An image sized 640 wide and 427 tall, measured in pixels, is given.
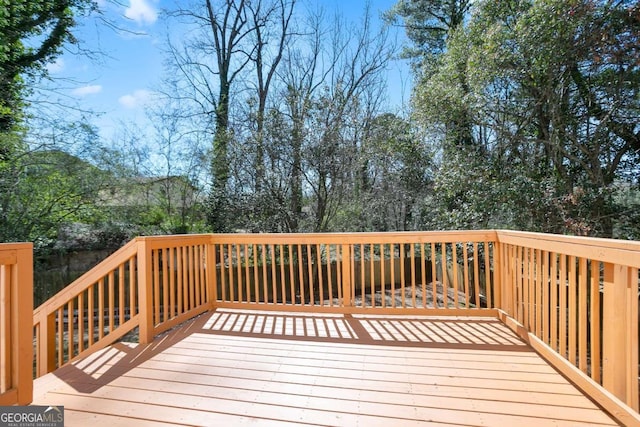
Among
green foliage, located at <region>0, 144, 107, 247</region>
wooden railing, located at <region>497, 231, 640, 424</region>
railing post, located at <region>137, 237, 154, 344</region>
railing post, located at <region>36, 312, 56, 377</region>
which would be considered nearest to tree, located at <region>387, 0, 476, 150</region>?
wooden railing, located at <region>497, 231, 640, 424</region>

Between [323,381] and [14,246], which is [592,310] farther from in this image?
[14,246]

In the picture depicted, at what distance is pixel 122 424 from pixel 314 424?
995 mm

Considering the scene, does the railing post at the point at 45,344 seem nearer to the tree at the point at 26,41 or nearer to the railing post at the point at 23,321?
the railing post at the point at 23,321

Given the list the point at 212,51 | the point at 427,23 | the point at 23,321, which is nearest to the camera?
the point at 23,321

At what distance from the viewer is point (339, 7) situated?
28.7ft

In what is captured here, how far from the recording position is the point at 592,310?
1558 millimetres

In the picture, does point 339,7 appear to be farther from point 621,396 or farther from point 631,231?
point 621,396

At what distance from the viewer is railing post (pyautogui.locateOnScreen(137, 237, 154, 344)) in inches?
111

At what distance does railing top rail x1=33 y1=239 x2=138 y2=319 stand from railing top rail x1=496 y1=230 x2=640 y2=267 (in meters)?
3.32

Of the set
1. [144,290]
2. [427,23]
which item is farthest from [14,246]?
[427,23]

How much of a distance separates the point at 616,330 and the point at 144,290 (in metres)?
3.30

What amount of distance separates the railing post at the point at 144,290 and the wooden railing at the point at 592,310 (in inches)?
124

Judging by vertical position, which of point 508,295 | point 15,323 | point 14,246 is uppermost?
point 14,246

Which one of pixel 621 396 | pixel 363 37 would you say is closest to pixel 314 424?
pixel 621 396
